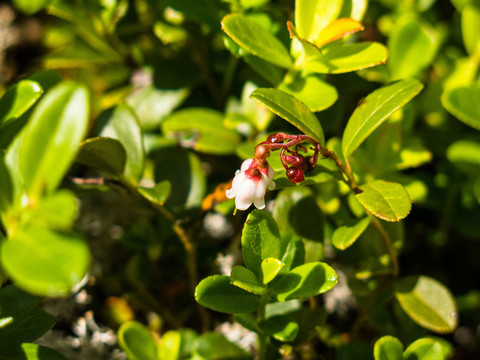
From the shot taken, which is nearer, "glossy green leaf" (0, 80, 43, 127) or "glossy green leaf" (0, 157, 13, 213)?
"glossy green leaf" (0, 157, 13, 213)

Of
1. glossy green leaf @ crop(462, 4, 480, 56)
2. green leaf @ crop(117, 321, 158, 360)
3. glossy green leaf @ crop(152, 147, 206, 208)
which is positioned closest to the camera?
green leaf @ crop(117, 321, 158, 360)

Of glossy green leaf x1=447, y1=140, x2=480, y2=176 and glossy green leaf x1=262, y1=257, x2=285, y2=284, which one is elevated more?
glossy green leaf x1=262, y1=257, x2=285, y2=284

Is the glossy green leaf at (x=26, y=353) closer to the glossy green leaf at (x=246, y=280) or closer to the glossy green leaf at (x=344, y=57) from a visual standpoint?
the glossy green leaf at (x=246, y=280)

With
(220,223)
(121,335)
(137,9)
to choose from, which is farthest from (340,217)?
(137,9)

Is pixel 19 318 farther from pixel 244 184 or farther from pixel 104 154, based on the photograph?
pixel 244 184

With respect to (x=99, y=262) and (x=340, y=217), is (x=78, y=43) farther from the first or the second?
(x=340, y=217)

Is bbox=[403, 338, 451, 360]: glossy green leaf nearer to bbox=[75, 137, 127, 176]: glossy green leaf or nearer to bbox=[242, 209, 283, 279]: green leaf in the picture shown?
bbox=[242, 209, 283, 279]: green leaf

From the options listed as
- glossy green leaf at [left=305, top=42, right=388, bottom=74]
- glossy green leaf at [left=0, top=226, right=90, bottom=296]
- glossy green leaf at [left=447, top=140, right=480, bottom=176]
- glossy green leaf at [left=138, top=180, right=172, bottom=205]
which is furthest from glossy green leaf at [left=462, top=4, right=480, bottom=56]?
glossy green leaf at [left=0, top=226, right=90, bottom=296]
